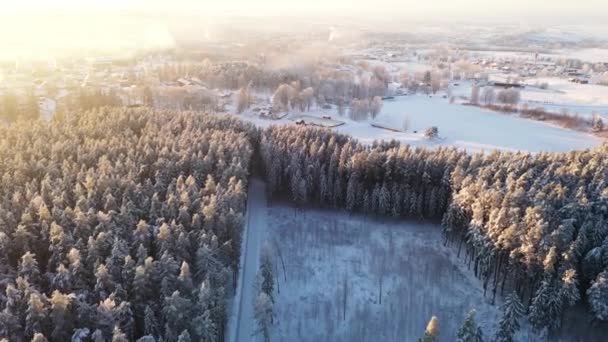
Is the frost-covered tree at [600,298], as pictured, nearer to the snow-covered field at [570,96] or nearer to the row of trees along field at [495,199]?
the row of trees along field at [495,199]

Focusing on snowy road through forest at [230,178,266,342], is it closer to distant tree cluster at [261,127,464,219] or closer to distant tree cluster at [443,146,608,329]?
distant tree cluster at [261,127,464,219]

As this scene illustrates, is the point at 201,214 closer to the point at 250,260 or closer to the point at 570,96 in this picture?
the point at 250,260

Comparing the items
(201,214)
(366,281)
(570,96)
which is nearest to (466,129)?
(570,96)

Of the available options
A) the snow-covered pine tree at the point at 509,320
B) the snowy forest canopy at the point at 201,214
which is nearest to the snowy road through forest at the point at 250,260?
the snowy forest canopy at the point at 201,214

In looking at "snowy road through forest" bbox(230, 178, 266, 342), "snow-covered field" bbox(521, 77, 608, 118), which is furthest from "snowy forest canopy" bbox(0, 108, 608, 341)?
"snow-covered field" bbox(521, 77, 608, 118)

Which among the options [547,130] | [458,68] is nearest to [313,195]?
[547,130]
